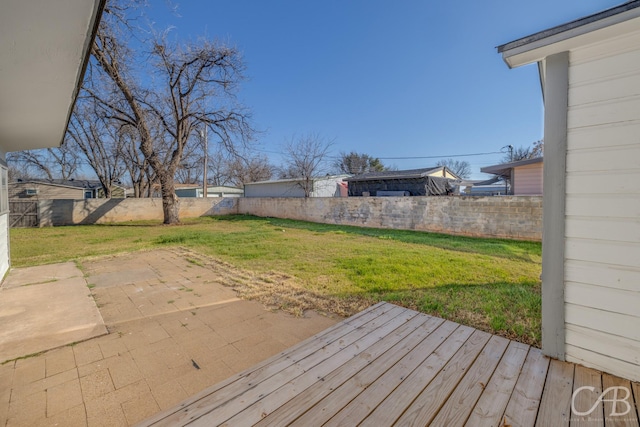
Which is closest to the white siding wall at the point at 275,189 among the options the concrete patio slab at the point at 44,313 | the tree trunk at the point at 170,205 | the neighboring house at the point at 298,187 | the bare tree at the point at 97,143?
the neighboring house at the point at 298,187

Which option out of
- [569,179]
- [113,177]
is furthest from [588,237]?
[113,177]

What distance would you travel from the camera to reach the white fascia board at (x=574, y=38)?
51.6 inches

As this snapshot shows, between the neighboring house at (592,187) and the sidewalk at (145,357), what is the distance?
1.81 metres

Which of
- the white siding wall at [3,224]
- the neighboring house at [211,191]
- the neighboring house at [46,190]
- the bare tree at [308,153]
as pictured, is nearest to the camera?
the white siding wall at [3,224]

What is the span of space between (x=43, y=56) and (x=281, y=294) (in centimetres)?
282

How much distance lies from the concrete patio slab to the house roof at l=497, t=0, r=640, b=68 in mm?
3853

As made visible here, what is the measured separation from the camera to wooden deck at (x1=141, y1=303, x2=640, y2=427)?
122 cm

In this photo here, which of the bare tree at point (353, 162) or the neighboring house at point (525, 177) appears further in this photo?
the bare tree at point (353, 162)

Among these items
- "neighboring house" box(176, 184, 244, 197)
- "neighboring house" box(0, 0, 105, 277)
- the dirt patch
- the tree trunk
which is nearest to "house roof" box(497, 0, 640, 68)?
"neighboring house" box(0, 0, 105, 277)

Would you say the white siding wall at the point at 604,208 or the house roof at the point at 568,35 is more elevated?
the house roof at the point at 568,35

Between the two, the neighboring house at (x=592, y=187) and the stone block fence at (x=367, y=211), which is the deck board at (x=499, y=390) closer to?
the neighboring house at (x=592, y=187)

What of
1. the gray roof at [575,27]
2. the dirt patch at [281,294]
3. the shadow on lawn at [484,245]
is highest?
the gray roof at [575,27]

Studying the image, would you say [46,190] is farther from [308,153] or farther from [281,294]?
[281,294]

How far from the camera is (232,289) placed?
3.44m
